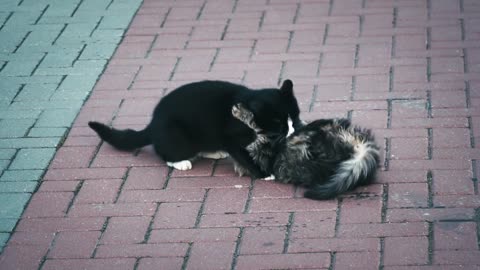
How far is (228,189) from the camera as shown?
477 centimetres

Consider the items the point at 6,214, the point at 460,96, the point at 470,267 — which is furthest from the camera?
the point at 460,96

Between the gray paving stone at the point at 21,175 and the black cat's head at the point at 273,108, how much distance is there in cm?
128

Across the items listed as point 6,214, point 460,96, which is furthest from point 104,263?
point 460,96

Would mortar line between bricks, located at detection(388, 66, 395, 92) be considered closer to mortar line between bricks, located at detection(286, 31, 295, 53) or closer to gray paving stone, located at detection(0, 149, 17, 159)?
mortar line between bricks, located at detection(286, 31, 295, 53)

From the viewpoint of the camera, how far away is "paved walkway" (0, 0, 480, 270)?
13.9ft

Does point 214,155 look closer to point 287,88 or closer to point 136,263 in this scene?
point 287,88

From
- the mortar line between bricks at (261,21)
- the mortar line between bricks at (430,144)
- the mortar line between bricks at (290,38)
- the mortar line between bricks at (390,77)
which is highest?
the mortar line between bricks at (430,144)

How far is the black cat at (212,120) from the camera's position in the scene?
471 centimetres

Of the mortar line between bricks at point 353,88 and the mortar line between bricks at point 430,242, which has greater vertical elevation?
the mortar line between bricks at point 430,242

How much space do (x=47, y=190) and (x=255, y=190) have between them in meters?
1.15

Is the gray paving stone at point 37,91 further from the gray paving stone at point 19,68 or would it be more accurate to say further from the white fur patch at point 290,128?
the white fur patch at point 290,128

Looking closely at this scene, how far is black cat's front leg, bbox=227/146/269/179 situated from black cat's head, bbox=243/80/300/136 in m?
0.17

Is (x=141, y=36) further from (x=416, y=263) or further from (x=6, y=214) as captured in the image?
(x=416, y=263)

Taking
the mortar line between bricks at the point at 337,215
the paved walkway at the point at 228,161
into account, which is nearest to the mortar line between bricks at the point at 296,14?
the paved walkway at the point at 228,161
